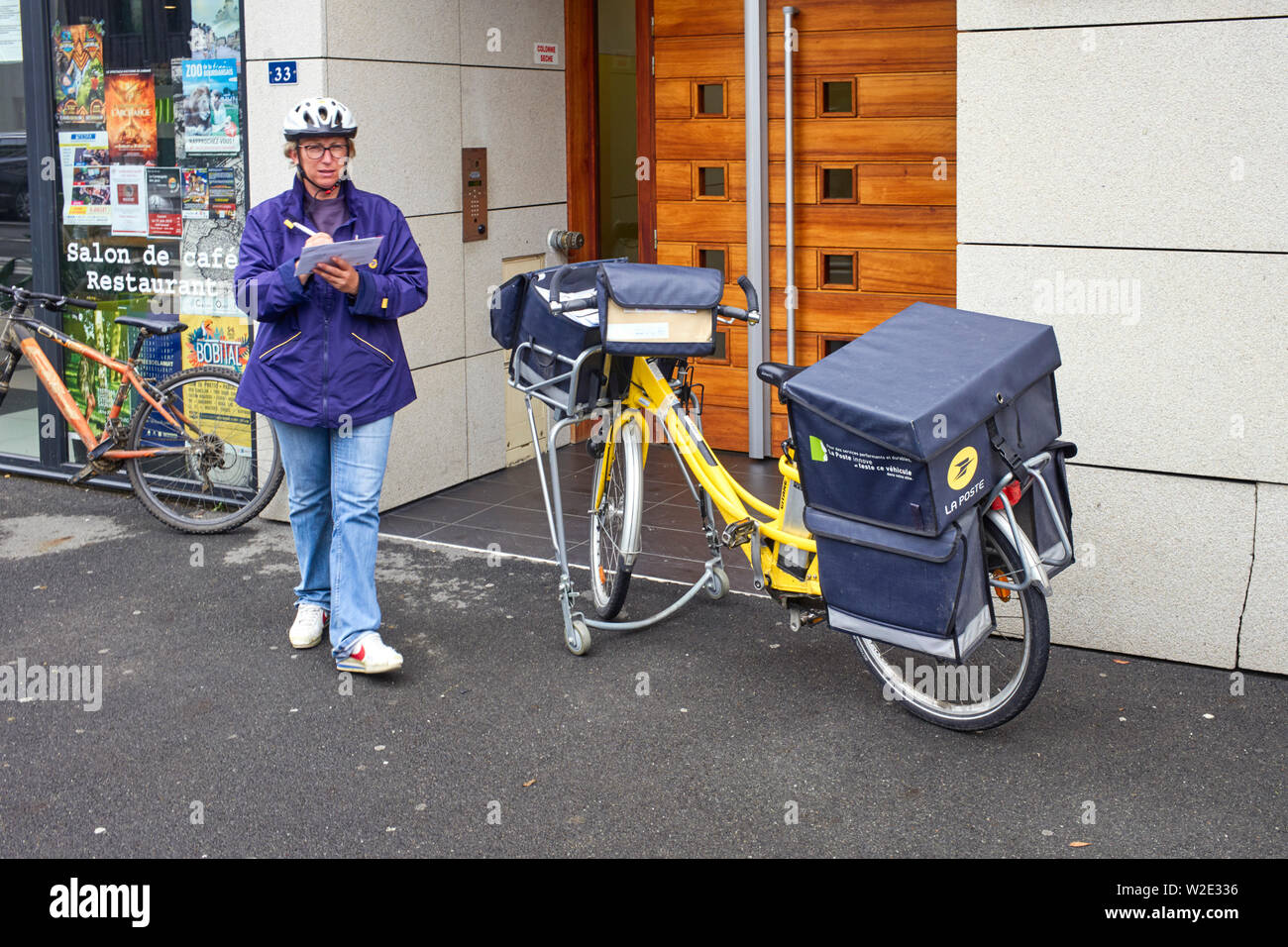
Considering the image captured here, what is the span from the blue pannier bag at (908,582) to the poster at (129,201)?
4.44 meters

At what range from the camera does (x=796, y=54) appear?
744 centimetres

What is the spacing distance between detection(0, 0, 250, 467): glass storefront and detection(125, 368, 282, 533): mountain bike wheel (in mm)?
286

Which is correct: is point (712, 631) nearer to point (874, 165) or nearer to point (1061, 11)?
point (1061, 11)

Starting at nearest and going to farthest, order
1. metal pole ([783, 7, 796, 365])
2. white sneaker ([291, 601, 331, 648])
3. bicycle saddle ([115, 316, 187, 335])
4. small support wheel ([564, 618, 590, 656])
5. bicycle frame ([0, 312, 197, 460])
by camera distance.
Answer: small support wheel ([564, 618, 590, 656])
white sneaker ([291, 601, 331, 648])
bicycle saddle ([115, 316, 187, 335])
bicycle frame ([0, 312, 197, 460])
metal pole ([783, 7, 796, 365])

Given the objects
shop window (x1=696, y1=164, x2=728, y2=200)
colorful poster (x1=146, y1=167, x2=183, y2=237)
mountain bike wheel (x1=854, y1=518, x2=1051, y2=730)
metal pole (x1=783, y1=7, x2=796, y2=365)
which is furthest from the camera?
shop window (x1=696, y1=164, x2=728, y2=200)

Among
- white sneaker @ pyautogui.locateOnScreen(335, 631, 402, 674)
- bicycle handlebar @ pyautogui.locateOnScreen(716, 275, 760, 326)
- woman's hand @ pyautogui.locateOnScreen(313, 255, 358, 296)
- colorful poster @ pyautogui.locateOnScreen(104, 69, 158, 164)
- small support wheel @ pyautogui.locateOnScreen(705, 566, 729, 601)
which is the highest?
colorful poster @ pyautogui.locateOnScreen(104, 69, 158, 164)

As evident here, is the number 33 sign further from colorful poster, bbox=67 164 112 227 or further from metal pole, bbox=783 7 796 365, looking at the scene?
metal pole, bbox=783 7 796 365

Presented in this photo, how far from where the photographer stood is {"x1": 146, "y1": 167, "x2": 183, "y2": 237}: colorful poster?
7129 mm

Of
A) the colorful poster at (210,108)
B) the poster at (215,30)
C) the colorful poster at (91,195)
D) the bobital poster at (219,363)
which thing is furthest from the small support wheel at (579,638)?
the colorful poster at (91,195)

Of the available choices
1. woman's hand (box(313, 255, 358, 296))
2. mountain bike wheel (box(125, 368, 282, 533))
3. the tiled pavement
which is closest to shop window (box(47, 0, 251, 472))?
mountain bike wheel (box(125, 368, 282, 533))
